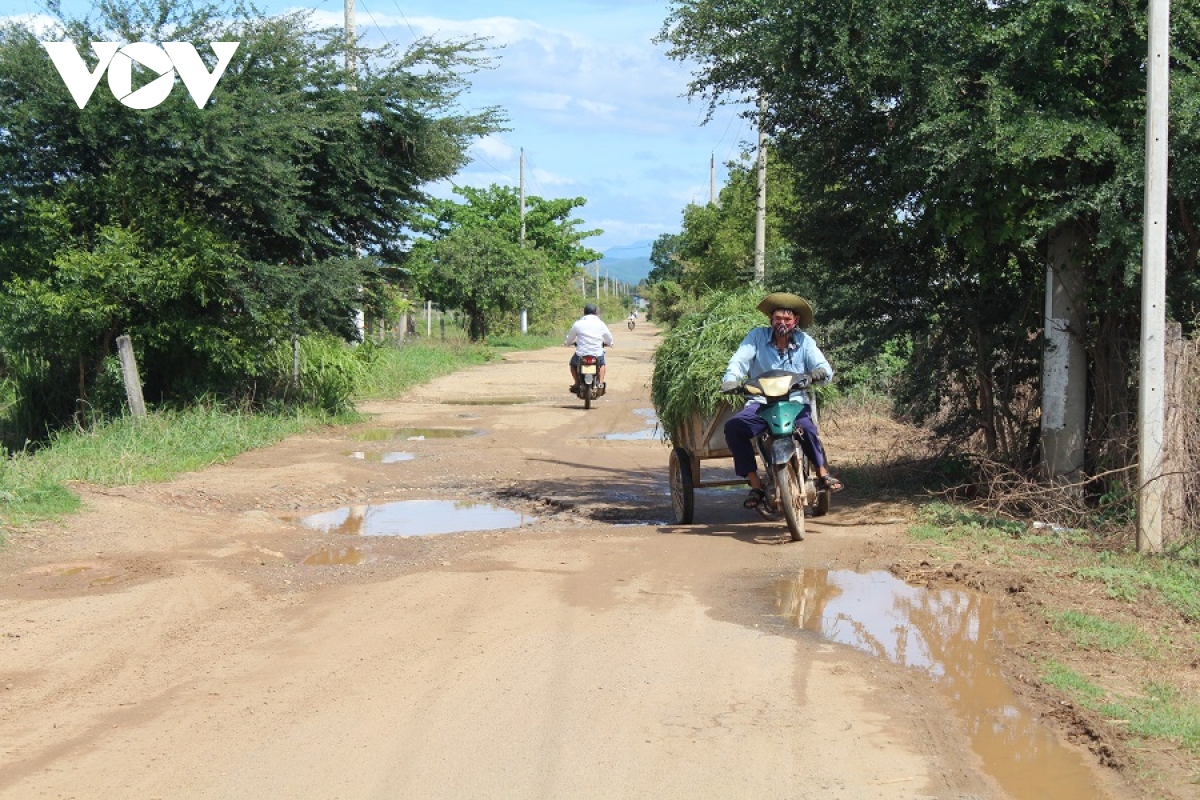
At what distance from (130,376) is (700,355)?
28.9 feet

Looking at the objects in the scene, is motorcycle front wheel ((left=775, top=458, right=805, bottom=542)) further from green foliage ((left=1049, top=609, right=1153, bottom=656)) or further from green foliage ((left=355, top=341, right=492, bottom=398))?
green foliage ((left=355, top=341, right=492, bottom=398))

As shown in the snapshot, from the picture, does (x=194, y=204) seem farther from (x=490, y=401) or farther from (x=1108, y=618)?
(x=1108, y=618)

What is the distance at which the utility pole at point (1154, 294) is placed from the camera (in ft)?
27.2

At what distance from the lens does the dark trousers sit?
9.62 meters

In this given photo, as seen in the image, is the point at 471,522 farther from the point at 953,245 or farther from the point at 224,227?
the point at 224,227

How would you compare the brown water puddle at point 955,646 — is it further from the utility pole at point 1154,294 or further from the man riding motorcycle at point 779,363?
the utility pole at point 1154,294

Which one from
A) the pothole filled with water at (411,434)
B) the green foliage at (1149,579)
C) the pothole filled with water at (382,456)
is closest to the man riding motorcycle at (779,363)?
the green foliage at (1149,579)

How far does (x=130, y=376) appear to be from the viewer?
16.1 m

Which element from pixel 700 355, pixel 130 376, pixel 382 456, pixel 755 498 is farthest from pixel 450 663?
pixel 130 376

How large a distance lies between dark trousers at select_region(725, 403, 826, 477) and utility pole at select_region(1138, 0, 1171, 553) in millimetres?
2337

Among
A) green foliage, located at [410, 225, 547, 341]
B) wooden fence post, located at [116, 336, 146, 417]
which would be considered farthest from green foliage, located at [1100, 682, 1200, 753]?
green foliage, located at [410, 225, 547, 341]

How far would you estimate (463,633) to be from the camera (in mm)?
6898

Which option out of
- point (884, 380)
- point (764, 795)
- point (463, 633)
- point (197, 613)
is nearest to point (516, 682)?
point (463, 633)

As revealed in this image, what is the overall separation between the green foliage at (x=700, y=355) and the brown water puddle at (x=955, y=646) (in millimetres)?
2391
